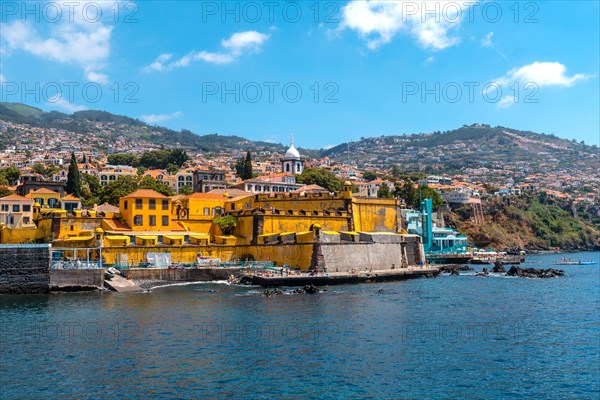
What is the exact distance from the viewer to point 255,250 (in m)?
50.2

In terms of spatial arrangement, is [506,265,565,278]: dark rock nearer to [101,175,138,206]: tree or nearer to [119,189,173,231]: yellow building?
[119,189,173,231]: yellow building

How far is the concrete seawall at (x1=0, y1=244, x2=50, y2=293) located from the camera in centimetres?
3919

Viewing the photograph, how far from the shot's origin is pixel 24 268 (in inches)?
1556

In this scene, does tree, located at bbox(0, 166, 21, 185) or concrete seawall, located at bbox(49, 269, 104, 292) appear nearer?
concrete seawall, located at bbox(49, 269, 104, 292)

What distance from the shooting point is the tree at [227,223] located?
176ft

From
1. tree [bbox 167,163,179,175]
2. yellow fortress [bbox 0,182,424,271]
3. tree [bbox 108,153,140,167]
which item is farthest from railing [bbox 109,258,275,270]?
tree [bbox 108,153,140,167]

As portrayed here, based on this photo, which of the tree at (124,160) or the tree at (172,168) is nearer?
the tree at (172,168)

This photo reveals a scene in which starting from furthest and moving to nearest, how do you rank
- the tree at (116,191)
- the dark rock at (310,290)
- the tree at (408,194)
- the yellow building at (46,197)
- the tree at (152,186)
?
the tree at (408,194)
the tree at (152,186)
the tree at (116,191)
the yellow building at (46,197)
the dark rock at (310,290)

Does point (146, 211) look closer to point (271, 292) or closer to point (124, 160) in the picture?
point (271, 292)

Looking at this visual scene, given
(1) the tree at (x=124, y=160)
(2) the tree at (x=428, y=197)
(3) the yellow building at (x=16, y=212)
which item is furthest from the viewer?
(1) the tree at (x=124, y=160)

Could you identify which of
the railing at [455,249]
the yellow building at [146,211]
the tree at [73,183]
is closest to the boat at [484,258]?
the railing at [455,249]

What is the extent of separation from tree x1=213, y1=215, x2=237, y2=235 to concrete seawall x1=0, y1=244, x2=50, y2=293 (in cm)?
1684

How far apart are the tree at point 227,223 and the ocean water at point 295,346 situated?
15.3 metres

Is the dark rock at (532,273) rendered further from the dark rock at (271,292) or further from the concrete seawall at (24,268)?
the concrete seawall at (24,268)
